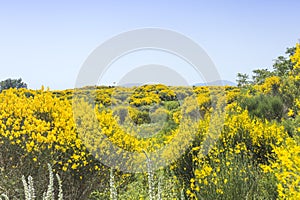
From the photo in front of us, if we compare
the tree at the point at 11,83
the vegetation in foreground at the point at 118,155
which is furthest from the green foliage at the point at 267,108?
the tree at the point at 11,83

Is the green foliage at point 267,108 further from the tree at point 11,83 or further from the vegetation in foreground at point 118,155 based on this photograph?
the tree at point 11,83

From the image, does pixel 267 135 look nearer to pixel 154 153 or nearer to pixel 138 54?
pixel 154 153

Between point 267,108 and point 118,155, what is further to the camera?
point 267,108

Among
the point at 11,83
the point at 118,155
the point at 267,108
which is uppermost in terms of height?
the point at 11,83

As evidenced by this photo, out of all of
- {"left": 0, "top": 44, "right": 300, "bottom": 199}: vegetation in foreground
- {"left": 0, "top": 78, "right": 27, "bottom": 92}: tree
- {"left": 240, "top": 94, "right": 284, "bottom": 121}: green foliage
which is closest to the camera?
{"left": 0, "top": 44, "right": 300, "bottom": 199}: vegetation in foreground

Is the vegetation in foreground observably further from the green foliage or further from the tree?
the tree

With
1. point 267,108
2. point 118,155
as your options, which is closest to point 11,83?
point 267,108

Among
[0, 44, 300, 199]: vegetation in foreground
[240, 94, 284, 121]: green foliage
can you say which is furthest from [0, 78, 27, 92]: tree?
[0, 44, 300, 199]: vegetation in foreground

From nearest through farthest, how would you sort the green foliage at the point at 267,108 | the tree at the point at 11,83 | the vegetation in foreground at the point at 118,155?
1. the vegetation in foreground at the point at 118,155
2. the green foliage at the point at 267,108
3. the tree at the point at 11,83

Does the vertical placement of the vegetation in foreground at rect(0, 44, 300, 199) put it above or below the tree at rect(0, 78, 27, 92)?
below

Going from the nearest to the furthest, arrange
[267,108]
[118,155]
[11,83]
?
[118,155]
[267,108]
[11,83]

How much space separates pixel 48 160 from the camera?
470 centimetres

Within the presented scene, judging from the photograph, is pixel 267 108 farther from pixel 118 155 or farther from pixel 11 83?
pixel 11 83

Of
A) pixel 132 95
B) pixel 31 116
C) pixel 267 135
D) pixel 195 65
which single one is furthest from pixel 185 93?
pixel 31 116
